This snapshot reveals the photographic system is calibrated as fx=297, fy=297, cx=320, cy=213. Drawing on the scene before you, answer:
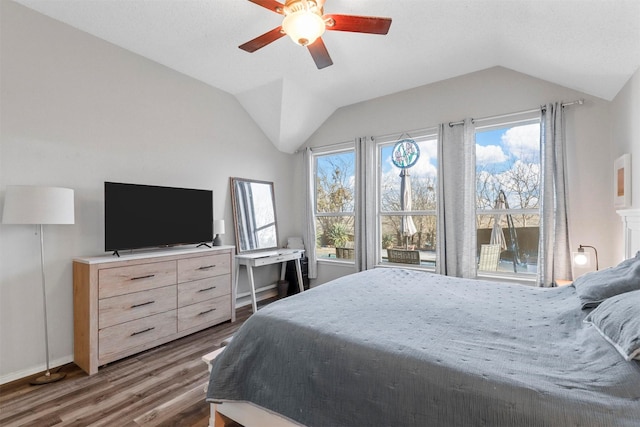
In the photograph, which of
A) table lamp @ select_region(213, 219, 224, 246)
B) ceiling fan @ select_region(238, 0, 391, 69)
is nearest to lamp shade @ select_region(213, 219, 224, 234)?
table lamp @ select_region(213, 219, 224, 246)

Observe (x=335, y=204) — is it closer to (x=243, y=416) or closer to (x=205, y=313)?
(x=205, y=313)

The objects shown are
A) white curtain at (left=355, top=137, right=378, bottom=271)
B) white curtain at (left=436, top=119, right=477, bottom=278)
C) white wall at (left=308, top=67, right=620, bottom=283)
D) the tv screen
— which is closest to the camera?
the tv screen

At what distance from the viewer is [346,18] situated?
187 centimetres

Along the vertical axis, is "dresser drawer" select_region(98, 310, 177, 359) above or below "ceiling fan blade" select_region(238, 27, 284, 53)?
below

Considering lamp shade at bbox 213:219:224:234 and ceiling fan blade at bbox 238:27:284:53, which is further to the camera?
lamp shade at bbox 213:219:224:234

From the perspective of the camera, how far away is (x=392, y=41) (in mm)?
2723

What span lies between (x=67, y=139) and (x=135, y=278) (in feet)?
4.29

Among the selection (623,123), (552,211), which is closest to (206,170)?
(552,211)

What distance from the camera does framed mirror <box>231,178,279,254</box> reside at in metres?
3.89

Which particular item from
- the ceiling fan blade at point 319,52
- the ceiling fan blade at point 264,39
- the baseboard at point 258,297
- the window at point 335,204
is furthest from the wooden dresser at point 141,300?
the ceiling fan blade at point 319,52

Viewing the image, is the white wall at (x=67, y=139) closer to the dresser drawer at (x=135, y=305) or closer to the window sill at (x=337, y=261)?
the dresser drawer at (x=135, y=305)

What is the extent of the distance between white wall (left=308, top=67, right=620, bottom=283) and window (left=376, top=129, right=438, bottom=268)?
Answer: 11.2 inches

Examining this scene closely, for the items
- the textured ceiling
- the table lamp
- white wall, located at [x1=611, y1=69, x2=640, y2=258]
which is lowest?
the table lamp

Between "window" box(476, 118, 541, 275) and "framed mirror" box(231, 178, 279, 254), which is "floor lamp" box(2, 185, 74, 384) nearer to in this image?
"framed mirror" box(231, 178, 279, 254)
